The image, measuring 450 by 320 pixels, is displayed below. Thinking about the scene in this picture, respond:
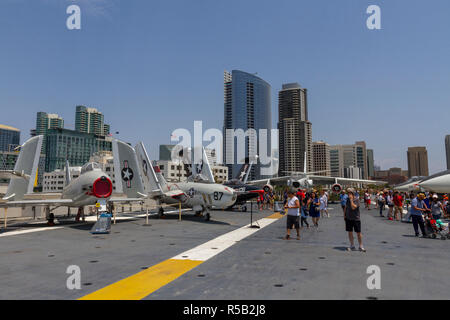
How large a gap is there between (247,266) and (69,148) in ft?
686

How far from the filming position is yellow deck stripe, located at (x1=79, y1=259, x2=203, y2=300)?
16.3 feet

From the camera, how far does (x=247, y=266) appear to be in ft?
22.6

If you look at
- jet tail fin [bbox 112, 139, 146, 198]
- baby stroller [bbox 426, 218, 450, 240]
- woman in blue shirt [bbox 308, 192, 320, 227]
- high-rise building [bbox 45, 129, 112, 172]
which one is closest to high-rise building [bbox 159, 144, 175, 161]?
high-rise building [bbox 45, 129, 112, 172]

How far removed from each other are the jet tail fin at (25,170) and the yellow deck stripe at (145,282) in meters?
11.4

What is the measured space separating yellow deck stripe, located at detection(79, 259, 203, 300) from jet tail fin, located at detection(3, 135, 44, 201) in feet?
37.3

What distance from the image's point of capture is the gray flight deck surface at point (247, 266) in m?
5.11

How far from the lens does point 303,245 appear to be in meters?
9.70

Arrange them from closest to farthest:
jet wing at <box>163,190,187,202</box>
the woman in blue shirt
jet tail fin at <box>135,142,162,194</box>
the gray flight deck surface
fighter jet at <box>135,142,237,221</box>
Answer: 1. the gray flight deck surface
2. the woman in blue shirt
3. fighter jet at <box>135,142,237,221</box>
4. jet wing at <box>163,190,187,202</box>
5. jet tail fin at <box>135,142,162,194</box>

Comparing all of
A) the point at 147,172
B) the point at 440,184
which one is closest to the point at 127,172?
the point at 147,172

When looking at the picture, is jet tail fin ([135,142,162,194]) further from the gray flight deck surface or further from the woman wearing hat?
the woman wearing hat

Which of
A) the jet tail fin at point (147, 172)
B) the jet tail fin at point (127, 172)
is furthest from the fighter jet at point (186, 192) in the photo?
the jet tail fin at point (127, 172)

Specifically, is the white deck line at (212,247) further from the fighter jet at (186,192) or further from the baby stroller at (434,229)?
the baby stroller at (434,229)
